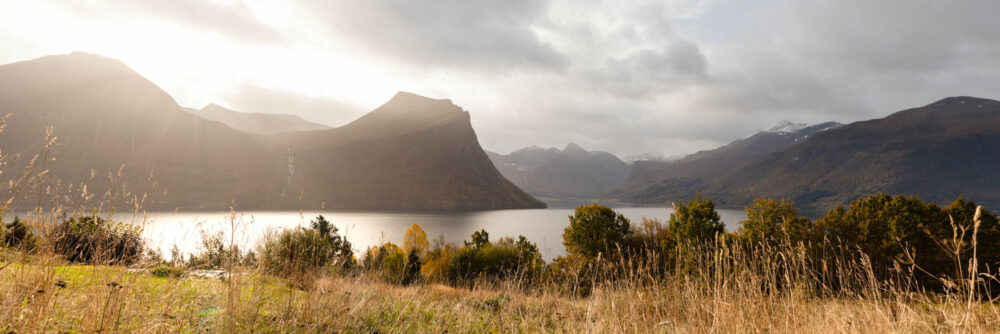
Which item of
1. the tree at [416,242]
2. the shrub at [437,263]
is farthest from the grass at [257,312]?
the tree at [416,242]

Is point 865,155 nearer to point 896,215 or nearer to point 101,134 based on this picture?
point 896,215

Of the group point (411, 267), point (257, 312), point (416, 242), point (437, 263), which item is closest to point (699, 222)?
point (411, 267)

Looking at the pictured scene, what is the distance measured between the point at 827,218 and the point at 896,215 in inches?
109

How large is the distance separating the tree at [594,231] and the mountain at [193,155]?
107 m

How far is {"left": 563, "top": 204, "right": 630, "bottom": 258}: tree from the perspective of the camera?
72.5 feet

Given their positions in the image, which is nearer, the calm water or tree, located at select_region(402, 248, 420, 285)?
the calm water

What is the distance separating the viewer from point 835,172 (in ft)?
626

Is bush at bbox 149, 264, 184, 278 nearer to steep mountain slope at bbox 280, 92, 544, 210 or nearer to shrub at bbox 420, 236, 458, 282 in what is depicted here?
shrub at bbox 420, 236, 458, 282

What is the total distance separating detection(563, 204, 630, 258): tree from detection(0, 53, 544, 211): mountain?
107165 mm

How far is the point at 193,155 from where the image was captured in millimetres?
136250

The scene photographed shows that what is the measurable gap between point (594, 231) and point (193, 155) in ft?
526

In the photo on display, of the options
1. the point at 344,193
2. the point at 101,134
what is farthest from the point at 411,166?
the point at 101,134

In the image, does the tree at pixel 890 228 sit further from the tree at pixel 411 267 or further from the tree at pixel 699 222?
the tree at pixel 411 267

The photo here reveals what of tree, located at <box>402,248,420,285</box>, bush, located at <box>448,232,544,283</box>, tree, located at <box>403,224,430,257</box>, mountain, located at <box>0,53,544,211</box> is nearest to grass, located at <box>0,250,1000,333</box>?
tree, located at <box>402,248,420,285</box>
